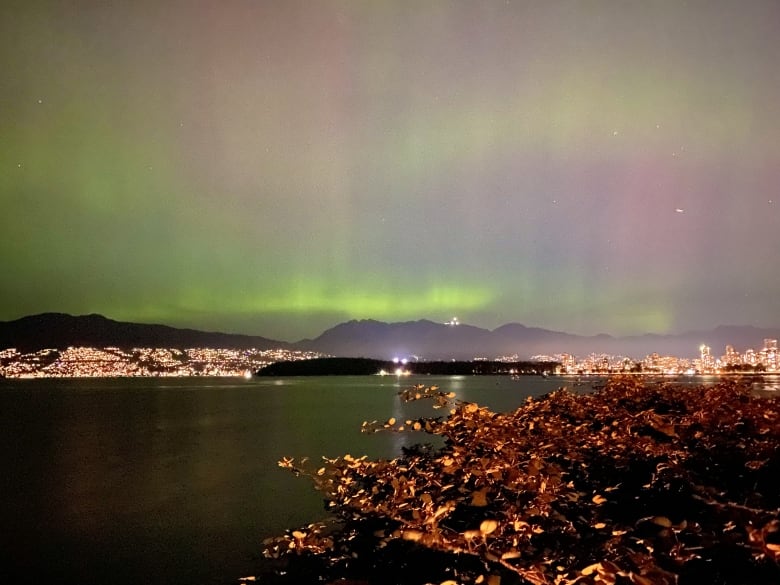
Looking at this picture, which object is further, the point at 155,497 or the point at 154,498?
the point at 155,497

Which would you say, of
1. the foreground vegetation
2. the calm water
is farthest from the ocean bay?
the foreground vegetation

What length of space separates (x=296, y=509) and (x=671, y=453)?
758 inches

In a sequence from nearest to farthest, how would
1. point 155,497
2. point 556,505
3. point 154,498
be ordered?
point 556,505
point 154,498
point 155,497

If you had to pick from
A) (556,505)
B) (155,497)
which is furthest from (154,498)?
(556,505)

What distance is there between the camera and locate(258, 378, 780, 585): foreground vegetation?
319 cm

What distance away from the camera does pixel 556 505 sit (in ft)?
13.8

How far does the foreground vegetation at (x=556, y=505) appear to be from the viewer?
126 inches

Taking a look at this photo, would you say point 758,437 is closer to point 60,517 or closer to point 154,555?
point 154,555

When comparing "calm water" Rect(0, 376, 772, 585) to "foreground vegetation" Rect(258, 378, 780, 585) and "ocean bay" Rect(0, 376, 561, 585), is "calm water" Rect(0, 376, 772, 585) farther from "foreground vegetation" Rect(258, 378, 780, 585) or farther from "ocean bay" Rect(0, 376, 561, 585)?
"foreground vegetation" Rect(258, 378, 780, 585)

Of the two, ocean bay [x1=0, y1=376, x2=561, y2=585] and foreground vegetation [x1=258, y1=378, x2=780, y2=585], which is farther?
ocean bay [x1=0, y1=376, x2=561, y2=585]

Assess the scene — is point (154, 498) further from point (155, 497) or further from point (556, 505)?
point (556, 505)

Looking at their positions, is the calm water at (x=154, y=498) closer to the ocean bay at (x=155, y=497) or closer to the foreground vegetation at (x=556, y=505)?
the ocean bay at (x=155, y=497)

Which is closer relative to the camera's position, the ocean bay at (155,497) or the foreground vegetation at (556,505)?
the foreground vegetation at (556,505)

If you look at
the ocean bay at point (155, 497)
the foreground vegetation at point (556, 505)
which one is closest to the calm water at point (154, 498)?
the ocean bay at point (155, 497)
